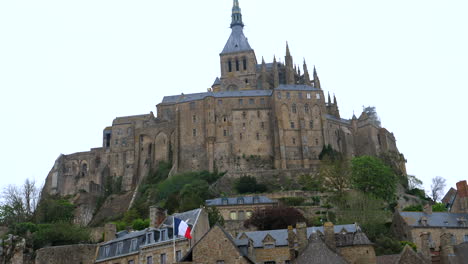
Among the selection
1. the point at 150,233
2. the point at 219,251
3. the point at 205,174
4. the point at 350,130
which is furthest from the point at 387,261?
the point at 350,130

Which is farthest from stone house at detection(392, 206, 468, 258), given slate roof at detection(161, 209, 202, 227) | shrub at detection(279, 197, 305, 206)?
slate roof at detection(161, 209, 202, 227)

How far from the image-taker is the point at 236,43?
103688mm

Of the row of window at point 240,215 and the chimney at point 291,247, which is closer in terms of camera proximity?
the chimney at point 291,247

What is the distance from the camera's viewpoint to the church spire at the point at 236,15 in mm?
108938

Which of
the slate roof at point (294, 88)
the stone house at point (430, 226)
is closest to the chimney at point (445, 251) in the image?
the stone house at point (430, 226)

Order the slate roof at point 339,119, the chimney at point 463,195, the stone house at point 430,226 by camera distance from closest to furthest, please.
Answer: the stone house at point 430,226 < the chimney at point 463,195 < the slate roof at point 339,119

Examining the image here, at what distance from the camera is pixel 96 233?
57.8 meters

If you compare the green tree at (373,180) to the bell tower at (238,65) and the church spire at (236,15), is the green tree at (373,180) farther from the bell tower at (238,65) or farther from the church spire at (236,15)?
the church spire at (236,15)

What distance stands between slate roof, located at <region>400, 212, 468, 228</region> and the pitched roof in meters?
24.1

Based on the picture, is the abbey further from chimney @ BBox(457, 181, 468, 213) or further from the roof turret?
chimney @ BBox(457, 181, 468, 213)

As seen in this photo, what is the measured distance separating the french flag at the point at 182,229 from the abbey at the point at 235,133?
46.4 metres

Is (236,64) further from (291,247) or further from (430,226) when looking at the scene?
(291,247)

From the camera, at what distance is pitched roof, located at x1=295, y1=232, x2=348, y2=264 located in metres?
31.4

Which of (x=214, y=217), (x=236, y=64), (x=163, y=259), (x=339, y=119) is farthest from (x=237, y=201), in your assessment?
(x=236, y=64)
